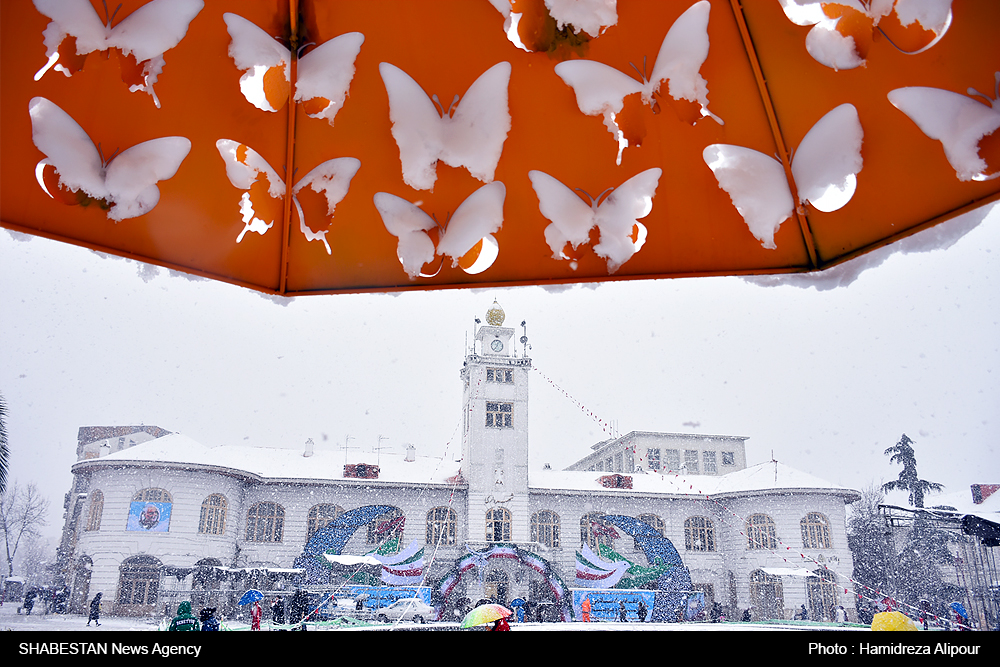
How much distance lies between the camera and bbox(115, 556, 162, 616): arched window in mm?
10062

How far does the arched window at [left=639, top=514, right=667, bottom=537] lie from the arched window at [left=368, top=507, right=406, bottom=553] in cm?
508

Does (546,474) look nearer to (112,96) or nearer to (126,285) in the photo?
(112,96)

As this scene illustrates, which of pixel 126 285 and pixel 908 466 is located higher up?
pixel 126 285

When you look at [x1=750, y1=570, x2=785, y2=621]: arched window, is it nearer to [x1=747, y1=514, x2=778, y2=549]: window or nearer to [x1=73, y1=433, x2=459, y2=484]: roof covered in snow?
[x1=747, y1=514, x2=778, y2=549]: window

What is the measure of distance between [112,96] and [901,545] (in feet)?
52.6

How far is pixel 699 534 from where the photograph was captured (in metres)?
12.4

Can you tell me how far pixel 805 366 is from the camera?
66.6 feet

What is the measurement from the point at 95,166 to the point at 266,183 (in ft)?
0.78

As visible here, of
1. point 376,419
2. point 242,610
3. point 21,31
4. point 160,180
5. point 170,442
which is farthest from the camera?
point 376,419

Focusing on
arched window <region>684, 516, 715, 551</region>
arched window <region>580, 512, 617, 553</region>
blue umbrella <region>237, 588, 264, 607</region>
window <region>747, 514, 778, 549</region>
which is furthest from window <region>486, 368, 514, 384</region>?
blue umbrella <region>237, 588, 264, 607</region>

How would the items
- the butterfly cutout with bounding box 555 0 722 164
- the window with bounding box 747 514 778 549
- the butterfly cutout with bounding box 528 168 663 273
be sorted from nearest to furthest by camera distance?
the butterfly cutout with bounding box 555 0 722 164 < the butterfly cutout with bounding box 528 168 663 273 < the window with bounding box 747 514 778 549

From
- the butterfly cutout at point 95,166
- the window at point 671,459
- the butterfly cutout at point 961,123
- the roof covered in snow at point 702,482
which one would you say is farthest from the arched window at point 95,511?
the butterfly cutout at point 961,123

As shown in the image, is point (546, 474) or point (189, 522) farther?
point (546, 474)
